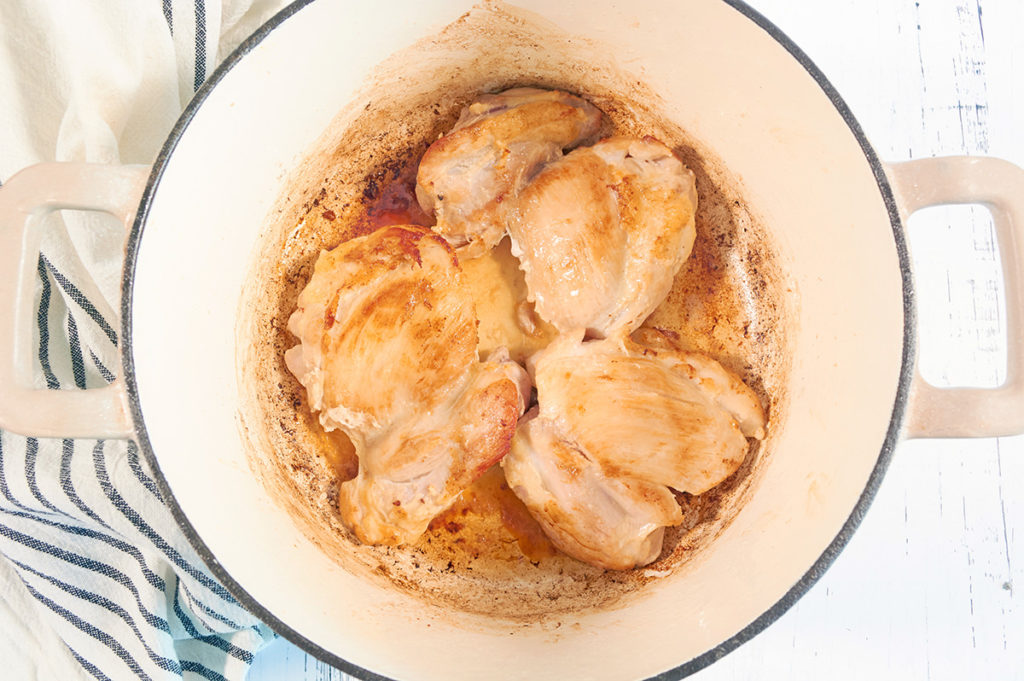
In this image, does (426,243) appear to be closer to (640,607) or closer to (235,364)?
(235,364)

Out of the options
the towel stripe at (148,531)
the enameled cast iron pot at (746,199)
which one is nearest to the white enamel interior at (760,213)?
the enameled cast iron pot at (746,199)

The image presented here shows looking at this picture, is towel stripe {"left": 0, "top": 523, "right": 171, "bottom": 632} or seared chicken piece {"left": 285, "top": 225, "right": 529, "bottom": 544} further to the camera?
towel stripe {"left": 0, "top": 523, "right": 171, "bottom": 632}

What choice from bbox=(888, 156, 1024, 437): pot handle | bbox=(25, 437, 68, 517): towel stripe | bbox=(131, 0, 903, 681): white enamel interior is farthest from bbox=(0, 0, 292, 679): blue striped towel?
bbox=(888, 156, 1024, 437): pot handle

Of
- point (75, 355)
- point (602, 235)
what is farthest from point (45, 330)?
point (602, 235)

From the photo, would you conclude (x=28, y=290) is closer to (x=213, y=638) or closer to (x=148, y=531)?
(x=148, y=531)

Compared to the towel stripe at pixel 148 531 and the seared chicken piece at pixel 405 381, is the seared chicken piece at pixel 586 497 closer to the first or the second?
the seared chicken piece at pixel 405 381

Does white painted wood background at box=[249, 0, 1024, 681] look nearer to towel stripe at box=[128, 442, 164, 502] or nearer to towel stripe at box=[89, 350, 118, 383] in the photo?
towel stripe at box=[128, 442, 164, 502]
